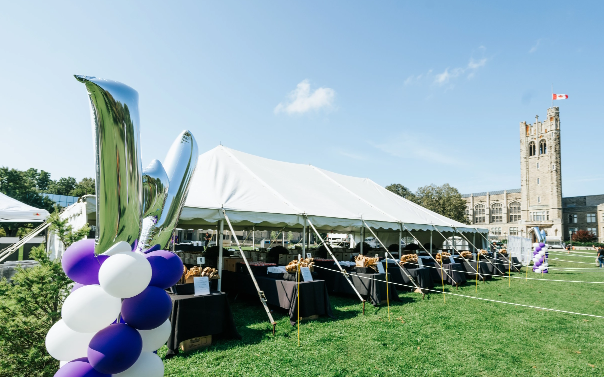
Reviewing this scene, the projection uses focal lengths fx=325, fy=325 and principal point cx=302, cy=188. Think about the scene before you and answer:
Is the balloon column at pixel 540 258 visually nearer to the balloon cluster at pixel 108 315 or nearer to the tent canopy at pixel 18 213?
the balloon cluster at pixel 108 315

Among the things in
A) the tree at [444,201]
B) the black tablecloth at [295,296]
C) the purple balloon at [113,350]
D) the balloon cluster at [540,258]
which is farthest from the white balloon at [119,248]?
the tree at [444,201]

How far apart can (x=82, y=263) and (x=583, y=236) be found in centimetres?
7384

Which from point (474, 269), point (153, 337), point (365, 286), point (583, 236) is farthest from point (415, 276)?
point (583, 236)

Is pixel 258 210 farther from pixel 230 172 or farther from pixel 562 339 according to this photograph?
pixel 562 339

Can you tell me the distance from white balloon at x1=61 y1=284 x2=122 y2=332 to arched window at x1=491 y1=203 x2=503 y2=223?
81943 millimetres

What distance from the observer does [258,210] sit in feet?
22.8

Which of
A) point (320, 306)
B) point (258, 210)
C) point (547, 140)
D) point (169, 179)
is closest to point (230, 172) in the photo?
point (258, 210)

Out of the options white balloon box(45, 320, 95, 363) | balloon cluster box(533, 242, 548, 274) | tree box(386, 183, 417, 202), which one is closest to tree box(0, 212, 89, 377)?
white balloon box(45, 320, 95, 363)

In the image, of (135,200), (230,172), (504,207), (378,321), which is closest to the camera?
(135,200)

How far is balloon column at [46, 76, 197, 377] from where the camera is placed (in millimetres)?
1413

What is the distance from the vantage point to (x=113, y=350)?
1.62m

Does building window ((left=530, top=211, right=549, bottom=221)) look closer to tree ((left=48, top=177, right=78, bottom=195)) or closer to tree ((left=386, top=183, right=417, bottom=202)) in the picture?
tree ((left=386, top=183, right=417, bottom=202))

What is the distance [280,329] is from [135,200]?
437 cm

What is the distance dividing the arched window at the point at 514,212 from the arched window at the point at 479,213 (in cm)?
569
